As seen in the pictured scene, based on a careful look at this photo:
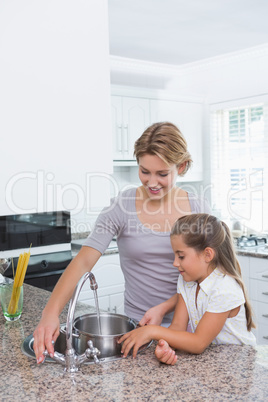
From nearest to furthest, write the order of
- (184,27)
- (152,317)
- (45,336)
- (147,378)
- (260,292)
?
(147,378)
(45,336)
(152,317)
(184,27)
(260,292)

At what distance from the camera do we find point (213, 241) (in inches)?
58.7

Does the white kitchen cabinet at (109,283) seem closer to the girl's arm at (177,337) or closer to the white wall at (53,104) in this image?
the white wall at (53,104)

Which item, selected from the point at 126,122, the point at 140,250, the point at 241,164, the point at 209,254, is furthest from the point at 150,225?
the point at 241,164

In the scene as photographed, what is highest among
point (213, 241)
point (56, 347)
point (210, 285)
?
point (213, 241)

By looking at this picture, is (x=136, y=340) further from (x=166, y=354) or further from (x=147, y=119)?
(x=147, y=119)

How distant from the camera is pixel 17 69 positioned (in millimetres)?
1396

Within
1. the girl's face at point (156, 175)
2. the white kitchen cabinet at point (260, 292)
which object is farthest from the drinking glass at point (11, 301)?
the white kitchen cabinet at point (260, 292)

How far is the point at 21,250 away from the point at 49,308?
1803 mm

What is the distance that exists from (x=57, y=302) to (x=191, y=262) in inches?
16.7

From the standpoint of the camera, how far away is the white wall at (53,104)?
1.39m

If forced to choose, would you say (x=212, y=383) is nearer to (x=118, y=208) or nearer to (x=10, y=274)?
(x=118, y=208)

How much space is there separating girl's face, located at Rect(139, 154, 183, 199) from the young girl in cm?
17

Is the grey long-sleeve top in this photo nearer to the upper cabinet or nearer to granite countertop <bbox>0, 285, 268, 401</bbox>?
granite countertop <bbox>0, 285, 268, 401</bbox>

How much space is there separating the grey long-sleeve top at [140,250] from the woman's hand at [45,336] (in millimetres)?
394
